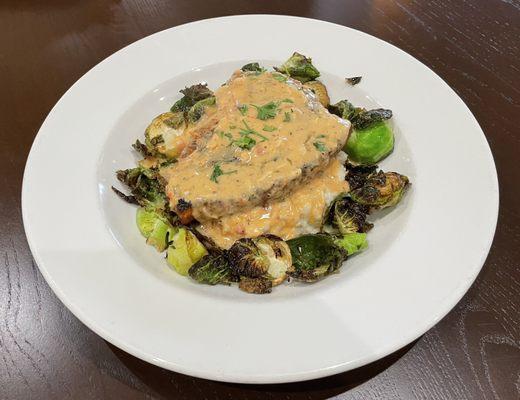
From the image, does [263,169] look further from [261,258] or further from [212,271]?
[212,271]

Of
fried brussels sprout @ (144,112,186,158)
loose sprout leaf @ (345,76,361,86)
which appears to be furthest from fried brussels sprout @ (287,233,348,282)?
loose sprout leaf @ (345,76,361,86)

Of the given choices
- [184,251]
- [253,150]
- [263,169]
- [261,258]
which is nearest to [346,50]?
[253,150]

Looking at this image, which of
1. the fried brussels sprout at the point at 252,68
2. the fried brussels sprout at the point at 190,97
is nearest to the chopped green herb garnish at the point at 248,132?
the fried brussels sprout at the point at 190,97

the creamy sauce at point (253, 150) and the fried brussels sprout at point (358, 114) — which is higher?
the fried brussels sprout at point (358, 114)

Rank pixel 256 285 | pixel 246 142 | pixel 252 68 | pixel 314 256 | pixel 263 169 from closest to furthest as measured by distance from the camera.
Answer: pixel 256 285 < pixel 314 256 < pixel 263 169 < pixel 246 142 < pixel 252 68

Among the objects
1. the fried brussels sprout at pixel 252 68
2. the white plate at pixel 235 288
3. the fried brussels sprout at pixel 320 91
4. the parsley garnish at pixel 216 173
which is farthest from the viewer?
the fried brussels sprout at pixel 252 68

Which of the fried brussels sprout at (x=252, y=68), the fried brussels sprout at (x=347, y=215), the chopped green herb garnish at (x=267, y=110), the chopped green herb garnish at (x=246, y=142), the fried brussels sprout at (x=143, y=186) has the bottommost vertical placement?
the fried brussels sprout at (x=143, y=186)

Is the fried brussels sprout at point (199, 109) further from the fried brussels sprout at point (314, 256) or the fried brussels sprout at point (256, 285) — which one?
the fried brussels sprout at point (256, 285)

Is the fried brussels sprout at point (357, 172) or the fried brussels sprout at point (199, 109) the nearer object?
the fried brussels sprout at point (357, 172)
